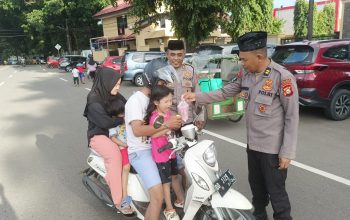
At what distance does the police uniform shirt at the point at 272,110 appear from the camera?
8.68 feet

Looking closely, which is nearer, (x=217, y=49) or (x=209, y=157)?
(x=209, y=157)

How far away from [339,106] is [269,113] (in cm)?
532

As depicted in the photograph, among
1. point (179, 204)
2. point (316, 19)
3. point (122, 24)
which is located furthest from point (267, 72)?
point (122, 24)

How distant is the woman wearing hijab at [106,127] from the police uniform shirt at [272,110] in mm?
1270

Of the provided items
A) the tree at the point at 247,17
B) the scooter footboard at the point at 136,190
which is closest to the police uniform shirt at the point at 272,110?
the scooter footboard at the point at 136,190

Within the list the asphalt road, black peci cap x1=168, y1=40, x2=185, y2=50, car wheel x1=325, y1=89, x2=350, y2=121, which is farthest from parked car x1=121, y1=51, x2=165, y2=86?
black peci cap x1=168, y1=40, x2=185, y2=50

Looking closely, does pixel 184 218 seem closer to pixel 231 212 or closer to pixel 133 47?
pixel 231 212

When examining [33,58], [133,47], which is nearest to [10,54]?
[33,58]

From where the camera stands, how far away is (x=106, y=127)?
11.0 feet

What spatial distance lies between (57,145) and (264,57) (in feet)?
16.2

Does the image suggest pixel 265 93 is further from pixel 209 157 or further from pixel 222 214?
pixel 222 214

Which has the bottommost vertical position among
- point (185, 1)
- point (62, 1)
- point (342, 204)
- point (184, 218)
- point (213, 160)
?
point (342, 204)

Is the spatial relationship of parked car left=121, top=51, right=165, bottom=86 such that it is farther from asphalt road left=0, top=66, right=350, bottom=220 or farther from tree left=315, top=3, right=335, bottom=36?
tree left=315, top=3, right=335, bottom=36

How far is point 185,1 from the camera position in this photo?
53.2 ft
